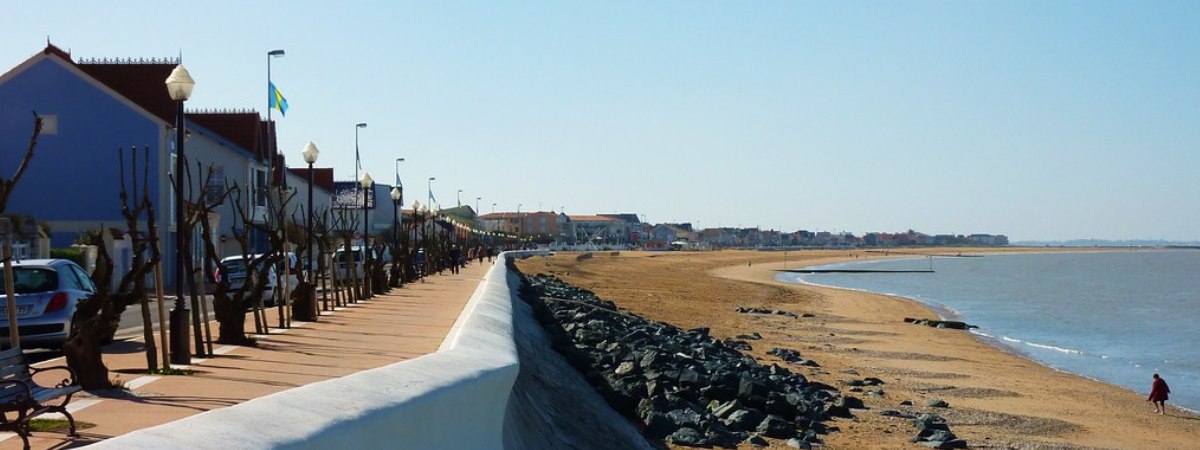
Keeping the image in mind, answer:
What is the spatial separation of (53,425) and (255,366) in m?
4.90

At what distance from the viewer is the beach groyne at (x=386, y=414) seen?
482 cm

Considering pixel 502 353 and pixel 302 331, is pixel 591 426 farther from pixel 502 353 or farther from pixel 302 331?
pixel 302 331

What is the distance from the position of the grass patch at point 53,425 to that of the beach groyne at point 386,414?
7.60ft

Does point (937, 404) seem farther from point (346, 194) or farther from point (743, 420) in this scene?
point (346, 194)

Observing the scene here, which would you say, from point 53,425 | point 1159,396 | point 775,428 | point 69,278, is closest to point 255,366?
point 53,425

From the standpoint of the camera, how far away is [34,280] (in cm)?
1653

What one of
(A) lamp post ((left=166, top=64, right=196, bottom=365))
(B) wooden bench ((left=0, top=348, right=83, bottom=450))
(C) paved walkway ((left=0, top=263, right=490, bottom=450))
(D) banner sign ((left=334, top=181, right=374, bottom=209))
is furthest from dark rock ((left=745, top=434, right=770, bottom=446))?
(D) banner sign ((left=334, top=181, right=374, bottom=209))

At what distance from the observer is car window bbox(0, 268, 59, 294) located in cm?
1639

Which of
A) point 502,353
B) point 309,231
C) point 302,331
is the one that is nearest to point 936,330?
point 309,231

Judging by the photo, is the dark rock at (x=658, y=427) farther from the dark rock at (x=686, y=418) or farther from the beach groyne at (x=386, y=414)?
the beach groyne at (x=386, y=414)

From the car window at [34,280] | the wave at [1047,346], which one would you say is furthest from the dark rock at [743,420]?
the wave at [1047,346]

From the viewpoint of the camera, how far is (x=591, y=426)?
1381 centimetres

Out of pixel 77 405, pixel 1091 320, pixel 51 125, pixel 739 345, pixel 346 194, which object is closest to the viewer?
pixel 77 405

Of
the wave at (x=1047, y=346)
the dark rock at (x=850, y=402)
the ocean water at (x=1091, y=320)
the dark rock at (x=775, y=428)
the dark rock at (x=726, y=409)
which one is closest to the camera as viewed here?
the dark rock at (x=775, y=428)
